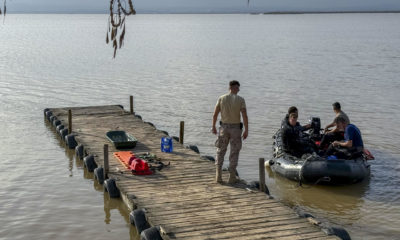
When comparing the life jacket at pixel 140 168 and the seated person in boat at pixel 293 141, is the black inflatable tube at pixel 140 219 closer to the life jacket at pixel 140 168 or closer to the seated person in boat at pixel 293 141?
the life jacket at pixel 140 168

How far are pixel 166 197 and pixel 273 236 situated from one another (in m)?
3.06

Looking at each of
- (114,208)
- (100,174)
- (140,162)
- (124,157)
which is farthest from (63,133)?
(140,162)

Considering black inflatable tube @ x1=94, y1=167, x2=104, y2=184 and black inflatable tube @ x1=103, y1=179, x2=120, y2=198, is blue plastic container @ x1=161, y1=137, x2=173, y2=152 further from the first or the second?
black inflatable tube @ x1=103, y1=179, x2=120, y2=198

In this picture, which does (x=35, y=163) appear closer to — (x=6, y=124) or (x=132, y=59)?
(x=6, y=124)

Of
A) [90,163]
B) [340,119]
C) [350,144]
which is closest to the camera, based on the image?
[350,144]

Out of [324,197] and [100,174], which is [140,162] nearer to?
[100,174]

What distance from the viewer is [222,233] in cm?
994

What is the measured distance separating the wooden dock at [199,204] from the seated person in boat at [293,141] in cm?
257

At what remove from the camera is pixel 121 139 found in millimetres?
17875

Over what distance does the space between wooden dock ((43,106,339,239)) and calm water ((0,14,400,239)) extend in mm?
1172

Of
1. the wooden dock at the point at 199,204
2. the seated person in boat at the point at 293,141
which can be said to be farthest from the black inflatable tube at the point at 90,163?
the seated person in boat at the point at 293,141

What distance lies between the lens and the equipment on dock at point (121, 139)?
1670 cm

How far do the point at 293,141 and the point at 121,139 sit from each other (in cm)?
578

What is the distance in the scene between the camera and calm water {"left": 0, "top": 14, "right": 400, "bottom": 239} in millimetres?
13883
